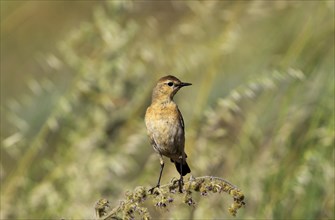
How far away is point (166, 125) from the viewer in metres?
4.50

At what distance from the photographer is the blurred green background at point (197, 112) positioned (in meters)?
4.54

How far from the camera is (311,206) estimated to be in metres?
4.40

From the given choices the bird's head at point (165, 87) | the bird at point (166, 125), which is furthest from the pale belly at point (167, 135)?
the bird's head at point (165, 87)

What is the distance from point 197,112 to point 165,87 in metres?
0.28

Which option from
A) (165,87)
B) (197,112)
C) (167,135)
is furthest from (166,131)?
(165,87)

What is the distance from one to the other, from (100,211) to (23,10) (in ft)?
7.78

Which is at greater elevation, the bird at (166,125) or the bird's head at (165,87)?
the bird's head at (165,87)

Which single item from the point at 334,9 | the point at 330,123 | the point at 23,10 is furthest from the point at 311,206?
the point at 23,10

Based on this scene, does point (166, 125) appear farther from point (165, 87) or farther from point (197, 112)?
point (165, 87)

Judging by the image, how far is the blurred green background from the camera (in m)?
4.54

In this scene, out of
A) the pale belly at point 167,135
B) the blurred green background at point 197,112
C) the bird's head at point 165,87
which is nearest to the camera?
the pale belly at point 167,135

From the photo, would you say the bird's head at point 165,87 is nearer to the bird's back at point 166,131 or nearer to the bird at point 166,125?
the bird at point 166,125

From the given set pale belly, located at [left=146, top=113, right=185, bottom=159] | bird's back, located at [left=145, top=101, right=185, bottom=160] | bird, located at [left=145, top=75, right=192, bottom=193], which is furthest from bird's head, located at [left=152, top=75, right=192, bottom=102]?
pale belly, located at [left=146, top=113, right=185, bottom=159]

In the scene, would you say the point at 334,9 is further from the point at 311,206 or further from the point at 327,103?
the point at 311,206
